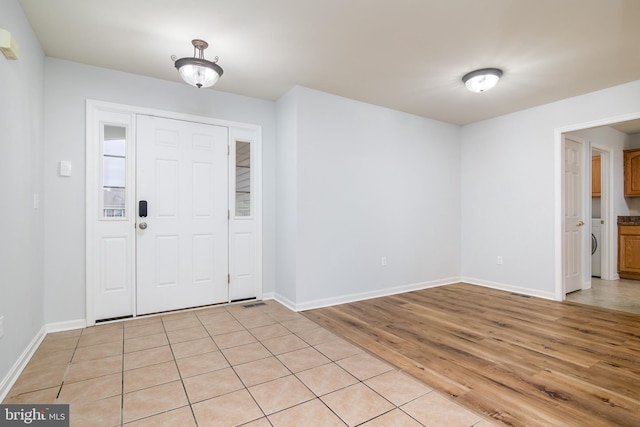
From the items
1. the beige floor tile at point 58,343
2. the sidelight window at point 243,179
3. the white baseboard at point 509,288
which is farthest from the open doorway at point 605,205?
the beige floor tile at point 58,343

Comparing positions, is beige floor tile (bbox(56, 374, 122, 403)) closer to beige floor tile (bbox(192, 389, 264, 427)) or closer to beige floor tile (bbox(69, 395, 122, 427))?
beige floor tile (bbox(69, 395, 122, 427))

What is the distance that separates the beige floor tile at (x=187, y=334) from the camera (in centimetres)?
281

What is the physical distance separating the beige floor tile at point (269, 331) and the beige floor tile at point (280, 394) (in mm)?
779

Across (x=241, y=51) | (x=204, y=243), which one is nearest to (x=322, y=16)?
(x=241, y=51)

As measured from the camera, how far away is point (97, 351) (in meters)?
2.56

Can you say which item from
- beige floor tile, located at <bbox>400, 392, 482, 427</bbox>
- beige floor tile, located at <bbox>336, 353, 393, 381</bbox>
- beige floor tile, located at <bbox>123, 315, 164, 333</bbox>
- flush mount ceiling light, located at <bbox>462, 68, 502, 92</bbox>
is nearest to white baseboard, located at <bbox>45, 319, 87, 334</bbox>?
beige floor tile, located at <bbox>123, 315, 164, 333</bbox>

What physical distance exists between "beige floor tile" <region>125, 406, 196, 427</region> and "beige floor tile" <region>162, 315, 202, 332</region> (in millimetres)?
1415

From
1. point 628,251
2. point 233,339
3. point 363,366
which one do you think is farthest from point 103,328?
point 628,251

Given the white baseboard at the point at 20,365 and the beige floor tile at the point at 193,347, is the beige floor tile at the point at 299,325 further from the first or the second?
the white baseboard at the point at 20,365

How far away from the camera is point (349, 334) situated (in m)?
2.94

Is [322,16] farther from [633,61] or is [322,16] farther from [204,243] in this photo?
[633,61]

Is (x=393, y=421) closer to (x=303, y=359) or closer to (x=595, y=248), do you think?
(x=303, y=359)

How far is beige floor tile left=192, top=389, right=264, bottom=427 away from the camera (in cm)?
170

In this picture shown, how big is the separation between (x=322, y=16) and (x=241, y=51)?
0.89 meters
